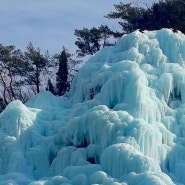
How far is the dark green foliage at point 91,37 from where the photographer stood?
41.0m

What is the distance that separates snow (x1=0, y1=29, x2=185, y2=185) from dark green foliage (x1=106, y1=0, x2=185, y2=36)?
10.9m

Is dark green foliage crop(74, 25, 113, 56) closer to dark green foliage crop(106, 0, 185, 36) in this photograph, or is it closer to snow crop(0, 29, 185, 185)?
dark green foliage crop(106, 0, 185, 36)

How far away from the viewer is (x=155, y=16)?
119 ft

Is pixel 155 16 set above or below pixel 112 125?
above

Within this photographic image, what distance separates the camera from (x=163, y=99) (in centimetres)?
2150

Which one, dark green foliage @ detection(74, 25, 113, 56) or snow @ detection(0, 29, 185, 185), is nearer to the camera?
snow @ detection(0, 29, 185, 185)

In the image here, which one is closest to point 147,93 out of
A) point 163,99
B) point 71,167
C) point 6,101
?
point 163,99

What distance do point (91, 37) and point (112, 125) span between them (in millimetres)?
22048

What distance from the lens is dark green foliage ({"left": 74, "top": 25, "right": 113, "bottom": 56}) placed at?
41031 mm

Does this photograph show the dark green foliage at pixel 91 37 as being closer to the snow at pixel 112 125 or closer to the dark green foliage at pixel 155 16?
the dark green foliage at pixel 155 16

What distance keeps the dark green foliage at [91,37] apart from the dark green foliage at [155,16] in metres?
1.00

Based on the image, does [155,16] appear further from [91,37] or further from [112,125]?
[112,125]

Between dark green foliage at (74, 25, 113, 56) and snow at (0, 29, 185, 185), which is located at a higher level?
dark green foliage at (74, 25, 113, 56)

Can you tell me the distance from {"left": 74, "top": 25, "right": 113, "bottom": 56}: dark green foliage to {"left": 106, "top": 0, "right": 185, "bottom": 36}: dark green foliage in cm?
100
